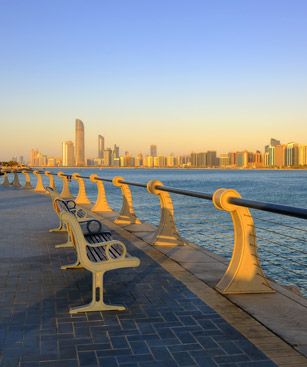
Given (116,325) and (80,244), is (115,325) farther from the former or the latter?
(80,244)

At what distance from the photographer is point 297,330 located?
15.3ft

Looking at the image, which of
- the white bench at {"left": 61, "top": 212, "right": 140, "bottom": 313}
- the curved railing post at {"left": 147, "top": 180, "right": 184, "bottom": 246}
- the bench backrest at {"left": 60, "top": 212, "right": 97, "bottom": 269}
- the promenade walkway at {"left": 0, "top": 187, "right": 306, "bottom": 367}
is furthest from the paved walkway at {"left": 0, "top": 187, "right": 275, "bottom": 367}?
the curved railing post at {"left": 147, "top": 180, "right": 184, "bottom": 246}

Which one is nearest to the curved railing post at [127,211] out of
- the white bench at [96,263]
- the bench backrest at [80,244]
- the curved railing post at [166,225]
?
the curved railing post at [166,225]

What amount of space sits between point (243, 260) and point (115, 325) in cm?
188

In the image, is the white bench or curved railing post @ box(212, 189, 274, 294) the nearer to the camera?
the white bench

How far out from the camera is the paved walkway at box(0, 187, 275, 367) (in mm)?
3986

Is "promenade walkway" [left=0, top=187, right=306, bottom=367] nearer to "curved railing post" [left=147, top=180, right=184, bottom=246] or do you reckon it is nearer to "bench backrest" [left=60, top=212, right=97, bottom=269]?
"bench backrest" [left=60, top=212, right=97, bottom=269]

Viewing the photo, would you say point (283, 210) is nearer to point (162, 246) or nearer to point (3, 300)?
point (3, 300)

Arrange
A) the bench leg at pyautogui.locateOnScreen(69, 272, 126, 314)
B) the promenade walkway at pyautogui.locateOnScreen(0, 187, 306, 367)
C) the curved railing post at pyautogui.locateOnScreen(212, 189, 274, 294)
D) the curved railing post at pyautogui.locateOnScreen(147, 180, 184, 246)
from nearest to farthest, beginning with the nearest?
the promenade walkway at pyautogui.locateOnScreen(0, 187, 306, 367), the bench leg at pyautogui.locateOnScreen(69, 272, 126, 314), the curved railing post at pyautogui.locateOnScreen(212, 189, 274, 294), the curved railing post at pyautogui.locateOnScreen(147, 180, 184, 246)

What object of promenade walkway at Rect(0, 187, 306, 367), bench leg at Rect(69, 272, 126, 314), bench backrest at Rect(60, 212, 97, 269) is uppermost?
bench backrest at Rect(60, 212, 97, 269)

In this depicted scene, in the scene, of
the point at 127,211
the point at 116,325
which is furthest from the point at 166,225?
the point at 116,325

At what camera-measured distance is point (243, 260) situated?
5.98m

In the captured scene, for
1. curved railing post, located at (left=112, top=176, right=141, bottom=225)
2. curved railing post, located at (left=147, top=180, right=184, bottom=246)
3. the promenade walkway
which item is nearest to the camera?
the promenade walkway

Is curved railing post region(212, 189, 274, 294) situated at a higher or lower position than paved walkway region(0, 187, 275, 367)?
higher
